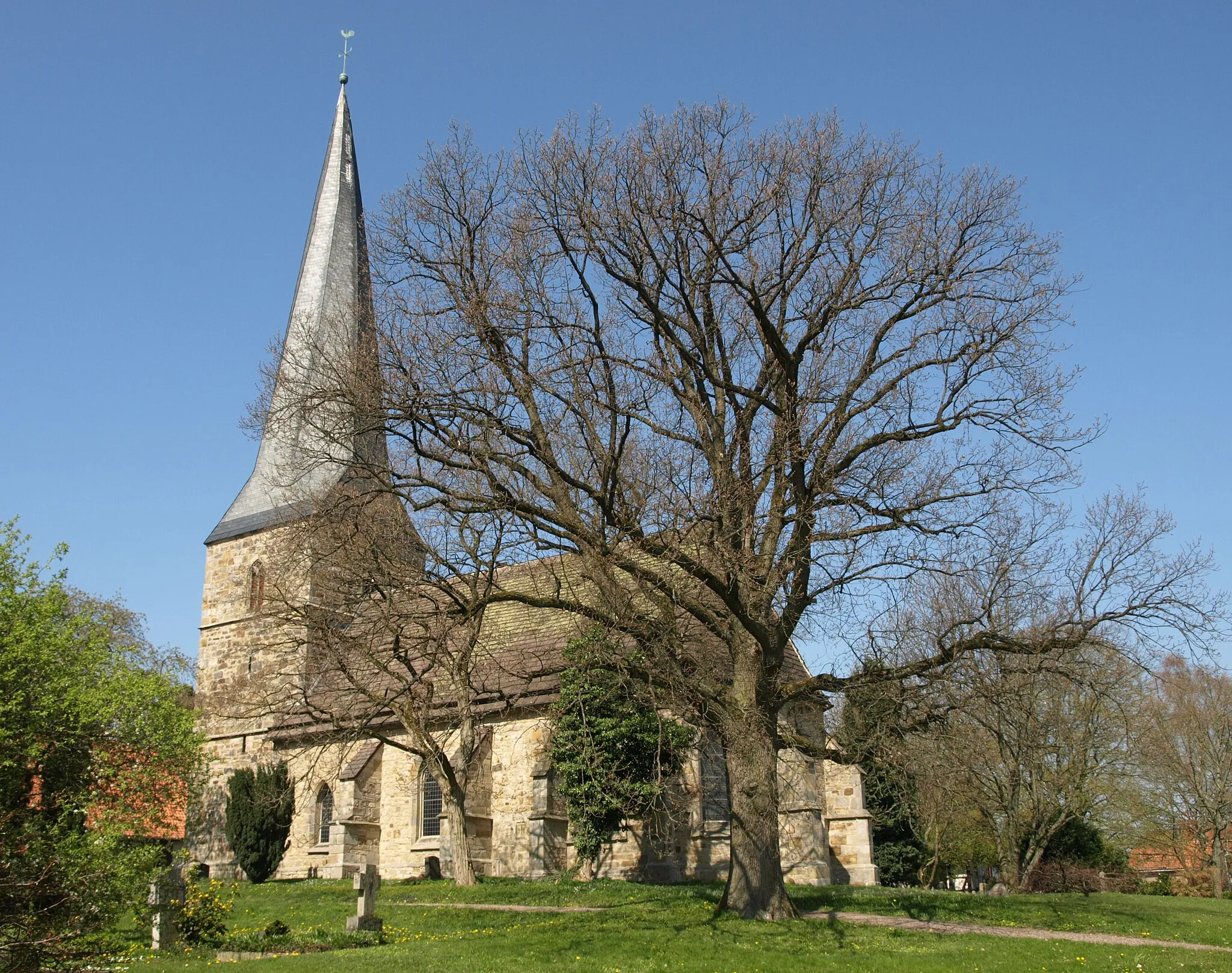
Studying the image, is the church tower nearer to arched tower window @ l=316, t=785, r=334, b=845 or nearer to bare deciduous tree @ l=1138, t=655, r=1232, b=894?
arched tower window @ l=316, t=785, r=334, b=845

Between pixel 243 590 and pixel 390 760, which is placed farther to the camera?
pixel 243 590

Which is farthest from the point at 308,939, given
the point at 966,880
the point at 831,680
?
the point at 966,880

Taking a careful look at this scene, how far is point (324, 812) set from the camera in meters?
31.8

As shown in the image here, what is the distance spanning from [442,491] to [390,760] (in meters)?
17.0

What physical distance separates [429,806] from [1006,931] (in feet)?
57.0

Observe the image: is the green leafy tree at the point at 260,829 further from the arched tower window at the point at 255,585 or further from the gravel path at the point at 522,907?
the gravel path at the point at 522,907

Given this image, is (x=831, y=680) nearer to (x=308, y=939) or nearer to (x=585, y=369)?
(x=585, y=369)

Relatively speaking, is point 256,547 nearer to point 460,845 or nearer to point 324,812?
point 324,812

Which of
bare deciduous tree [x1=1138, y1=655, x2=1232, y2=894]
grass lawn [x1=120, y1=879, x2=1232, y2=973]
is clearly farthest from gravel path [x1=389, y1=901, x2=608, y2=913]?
bare deciduous tree [x1=1138, y1=655, x2=1232, y2=894]

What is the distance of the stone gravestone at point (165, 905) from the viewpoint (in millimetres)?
14164

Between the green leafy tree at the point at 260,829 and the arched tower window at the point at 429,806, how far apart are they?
3353 mm

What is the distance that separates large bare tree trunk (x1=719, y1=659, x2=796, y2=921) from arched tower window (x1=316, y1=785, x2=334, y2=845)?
19406 mm

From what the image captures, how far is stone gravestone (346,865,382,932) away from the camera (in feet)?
49.6

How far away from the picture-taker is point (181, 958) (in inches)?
527
